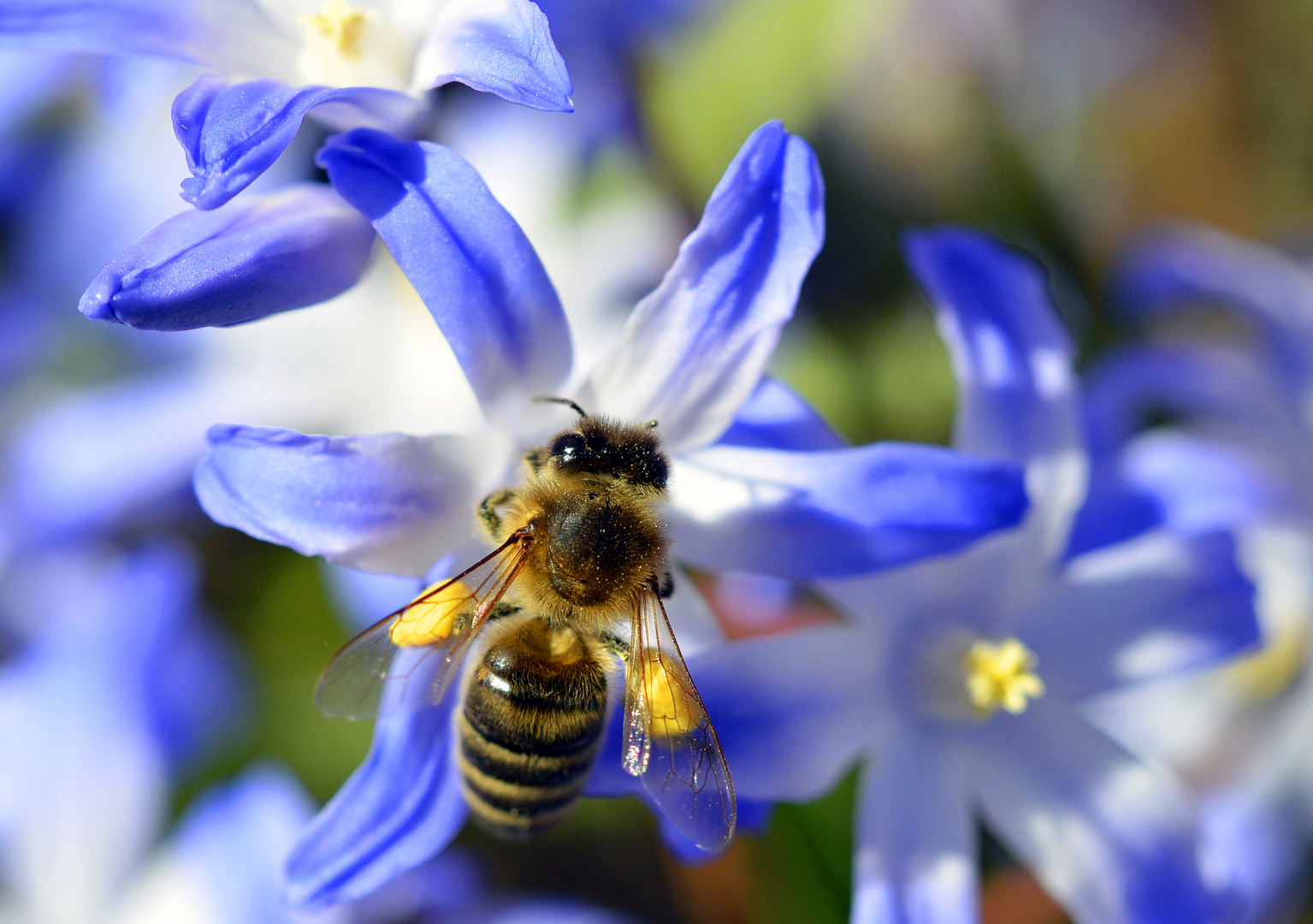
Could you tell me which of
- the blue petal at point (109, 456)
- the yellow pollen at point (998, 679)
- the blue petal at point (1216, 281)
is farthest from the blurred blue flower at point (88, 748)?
the blue petal at point (1216, 281)

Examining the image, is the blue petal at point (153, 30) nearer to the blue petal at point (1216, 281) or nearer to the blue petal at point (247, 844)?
the blue petal at point (247, 844)

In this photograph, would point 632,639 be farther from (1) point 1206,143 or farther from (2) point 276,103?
(1) point 1206,143

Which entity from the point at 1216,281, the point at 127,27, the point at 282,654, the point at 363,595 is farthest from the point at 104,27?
the point at 1216,281

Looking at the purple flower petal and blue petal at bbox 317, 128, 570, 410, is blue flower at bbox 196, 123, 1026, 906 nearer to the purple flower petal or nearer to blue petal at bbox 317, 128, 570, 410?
blue petal at bbox 317, 128, 570, 410

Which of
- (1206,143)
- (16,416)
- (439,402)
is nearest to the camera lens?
(439,402)

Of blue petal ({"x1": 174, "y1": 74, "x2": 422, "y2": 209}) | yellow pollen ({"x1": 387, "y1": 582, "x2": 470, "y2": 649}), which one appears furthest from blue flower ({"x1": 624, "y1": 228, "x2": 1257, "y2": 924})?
blue petal ({"x1": 174, "y1": 74, "x2": 422, "y2": 209})

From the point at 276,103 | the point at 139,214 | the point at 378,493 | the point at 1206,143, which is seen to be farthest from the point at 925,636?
the point at 1206,143

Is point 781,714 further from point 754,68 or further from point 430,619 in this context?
point 754,68
